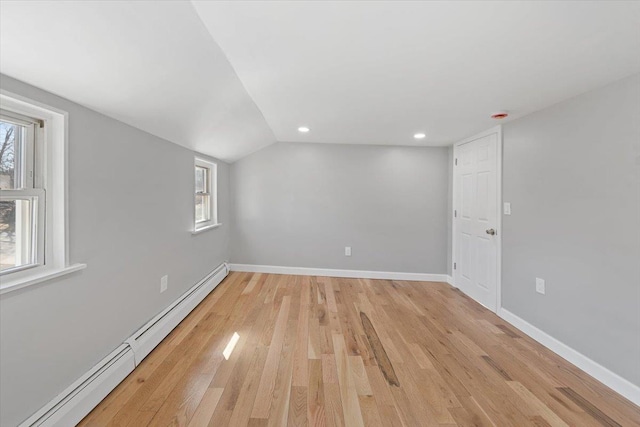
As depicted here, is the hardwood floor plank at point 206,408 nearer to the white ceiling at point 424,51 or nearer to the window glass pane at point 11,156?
the window glass pane at point 11,156

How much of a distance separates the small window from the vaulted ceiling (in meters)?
0.25

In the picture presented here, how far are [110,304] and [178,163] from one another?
1.42 meters

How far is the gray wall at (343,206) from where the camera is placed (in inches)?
153

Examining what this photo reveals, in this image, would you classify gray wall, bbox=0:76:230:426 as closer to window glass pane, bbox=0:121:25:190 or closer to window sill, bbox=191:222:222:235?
window glass pane, bbox=0:121:25:190

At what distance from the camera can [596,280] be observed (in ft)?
6.11

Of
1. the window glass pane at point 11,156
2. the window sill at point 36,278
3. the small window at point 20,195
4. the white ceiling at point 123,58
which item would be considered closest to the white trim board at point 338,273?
the white ceiling at point 123,58

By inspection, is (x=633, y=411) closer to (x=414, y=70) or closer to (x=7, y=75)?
(x=414, y=70)

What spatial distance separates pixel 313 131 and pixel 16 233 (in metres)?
2.70

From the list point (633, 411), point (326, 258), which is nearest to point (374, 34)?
point (633, 411)

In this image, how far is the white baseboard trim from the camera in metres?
1.64

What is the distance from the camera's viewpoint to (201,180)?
3535mm

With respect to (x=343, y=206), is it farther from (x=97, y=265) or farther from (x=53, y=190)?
(x=53, y=190)

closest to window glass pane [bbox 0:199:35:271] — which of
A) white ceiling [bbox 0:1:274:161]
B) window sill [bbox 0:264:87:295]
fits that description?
window sill [bbox 0:264:87:295]

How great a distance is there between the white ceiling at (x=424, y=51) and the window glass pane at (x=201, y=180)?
1.60m
